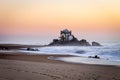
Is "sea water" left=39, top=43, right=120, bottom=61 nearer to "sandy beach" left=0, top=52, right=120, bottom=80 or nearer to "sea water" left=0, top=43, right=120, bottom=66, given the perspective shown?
"sea water" left=0, top=43, right=120, bottom=66

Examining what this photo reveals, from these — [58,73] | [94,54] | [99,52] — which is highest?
[99,52]

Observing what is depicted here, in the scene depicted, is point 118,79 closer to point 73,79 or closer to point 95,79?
point 95,79

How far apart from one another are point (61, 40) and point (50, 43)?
5.41 meters

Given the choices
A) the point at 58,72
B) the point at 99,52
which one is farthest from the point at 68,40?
the point at 58,72

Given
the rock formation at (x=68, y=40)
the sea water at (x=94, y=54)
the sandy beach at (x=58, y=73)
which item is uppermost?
the rock formation at (x=68, y=40)

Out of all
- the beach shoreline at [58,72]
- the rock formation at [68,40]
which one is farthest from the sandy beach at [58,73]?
the rock formation at [68,40]

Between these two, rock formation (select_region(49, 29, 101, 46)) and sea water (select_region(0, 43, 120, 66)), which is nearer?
sea water (select_region(0, 43, 120, 66))

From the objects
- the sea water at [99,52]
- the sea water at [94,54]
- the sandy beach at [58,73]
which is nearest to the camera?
the sandy beach at [58,73]

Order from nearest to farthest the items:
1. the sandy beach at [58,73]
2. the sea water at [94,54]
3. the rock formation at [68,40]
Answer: the sandy beach at [58,73] → the sea water at [94,54] → the rock formation at [68,40]

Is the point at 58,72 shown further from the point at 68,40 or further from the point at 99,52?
the point at 68,40

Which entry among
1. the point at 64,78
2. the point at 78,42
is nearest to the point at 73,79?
the point at 64,78

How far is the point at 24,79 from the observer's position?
8227 mm

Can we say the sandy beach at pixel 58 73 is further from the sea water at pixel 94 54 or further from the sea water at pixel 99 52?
the sea water at pixel 99 52

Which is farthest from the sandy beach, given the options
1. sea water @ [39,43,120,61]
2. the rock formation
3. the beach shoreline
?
the rock formation
